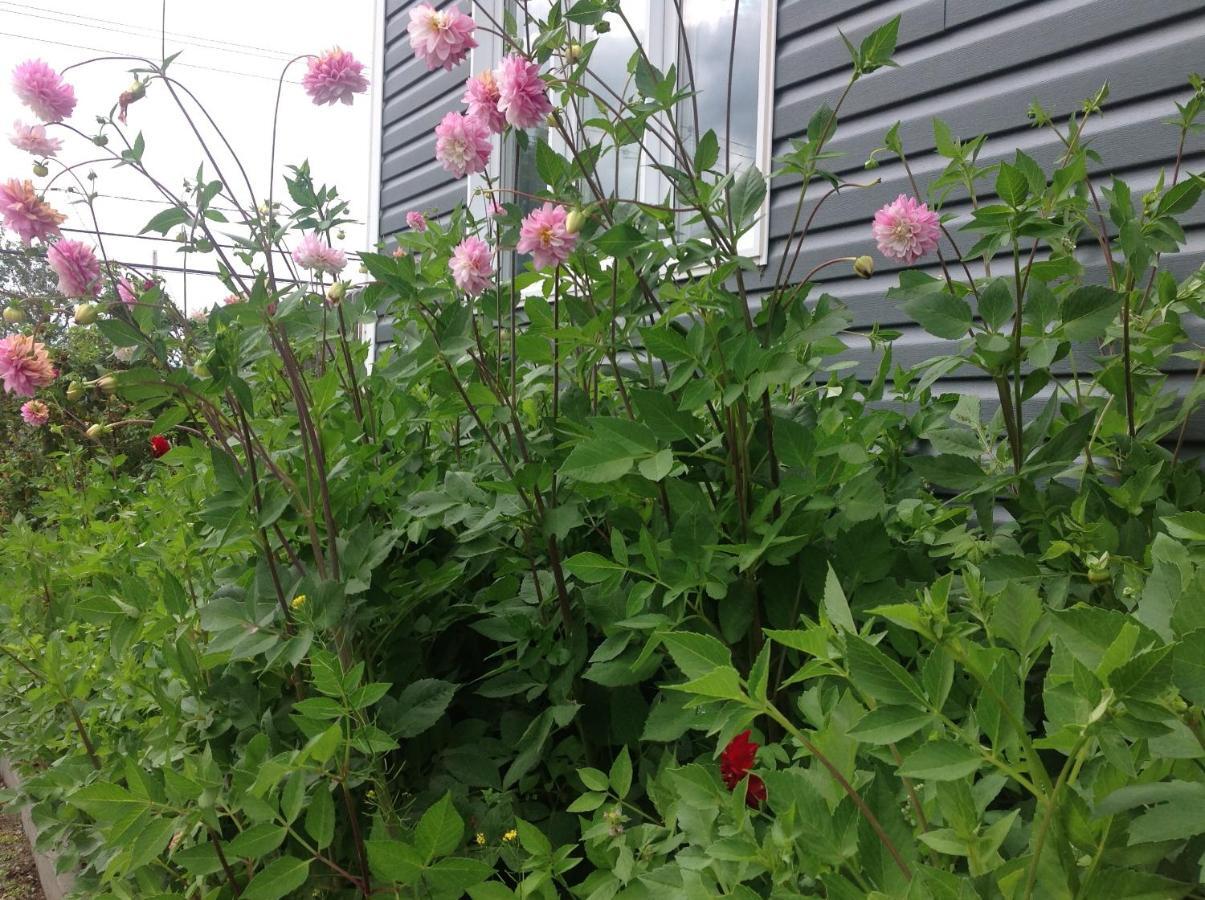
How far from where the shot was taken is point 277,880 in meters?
0.94

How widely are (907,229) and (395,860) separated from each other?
1.10 metres

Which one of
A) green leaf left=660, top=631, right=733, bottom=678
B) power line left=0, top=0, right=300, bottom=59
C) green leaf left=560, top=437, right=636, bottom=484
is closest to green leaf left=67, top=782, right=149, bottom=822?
green leaf left=560, top=437, right=636, bottom=484

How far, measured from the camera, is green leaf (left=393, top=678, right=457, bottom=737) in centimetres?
116

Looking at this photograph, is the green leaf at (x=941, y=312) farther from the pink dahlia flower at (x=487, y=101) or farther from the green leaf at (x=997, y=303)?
the pink dahlia flower at (x=487, y=101)

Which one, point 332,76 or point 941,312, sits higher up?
point 332,76

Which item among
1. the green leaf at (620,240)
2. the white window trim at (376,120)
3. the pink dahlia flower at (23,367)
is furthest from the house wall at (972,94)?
the white window trim at (376,120)

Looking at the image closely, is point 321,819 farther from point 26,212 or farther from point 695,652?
point 26,212

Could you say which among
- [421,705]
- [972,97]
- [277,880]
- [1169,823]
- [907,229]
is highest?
[972,97]

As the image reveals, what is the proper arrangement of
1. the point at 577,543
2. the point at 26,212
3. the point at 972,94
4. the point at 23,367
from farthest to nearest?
1. the point at 972,94
2. the point at 23,367
3. the point at 577,543
4. the point at 26,212

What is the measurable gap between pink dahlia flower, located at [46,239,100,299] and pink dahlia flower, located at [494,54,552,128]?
0.68 meters

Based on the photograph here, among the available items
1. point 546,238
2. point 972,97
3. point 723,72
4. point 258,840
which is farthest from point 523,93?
point 723,72

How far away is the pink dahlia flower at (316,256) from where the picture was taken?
4.70 ft

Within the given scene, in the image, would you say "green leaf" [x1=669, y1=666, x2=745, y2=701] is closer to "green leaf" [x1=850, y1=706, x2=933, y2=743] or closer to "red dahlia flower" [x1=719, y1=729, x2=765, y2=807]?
"green leaf" [x1=850, y1=706, x2=933, y2=743]

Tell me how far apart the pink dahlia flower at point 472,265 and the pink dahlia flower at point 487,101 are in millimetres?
158
